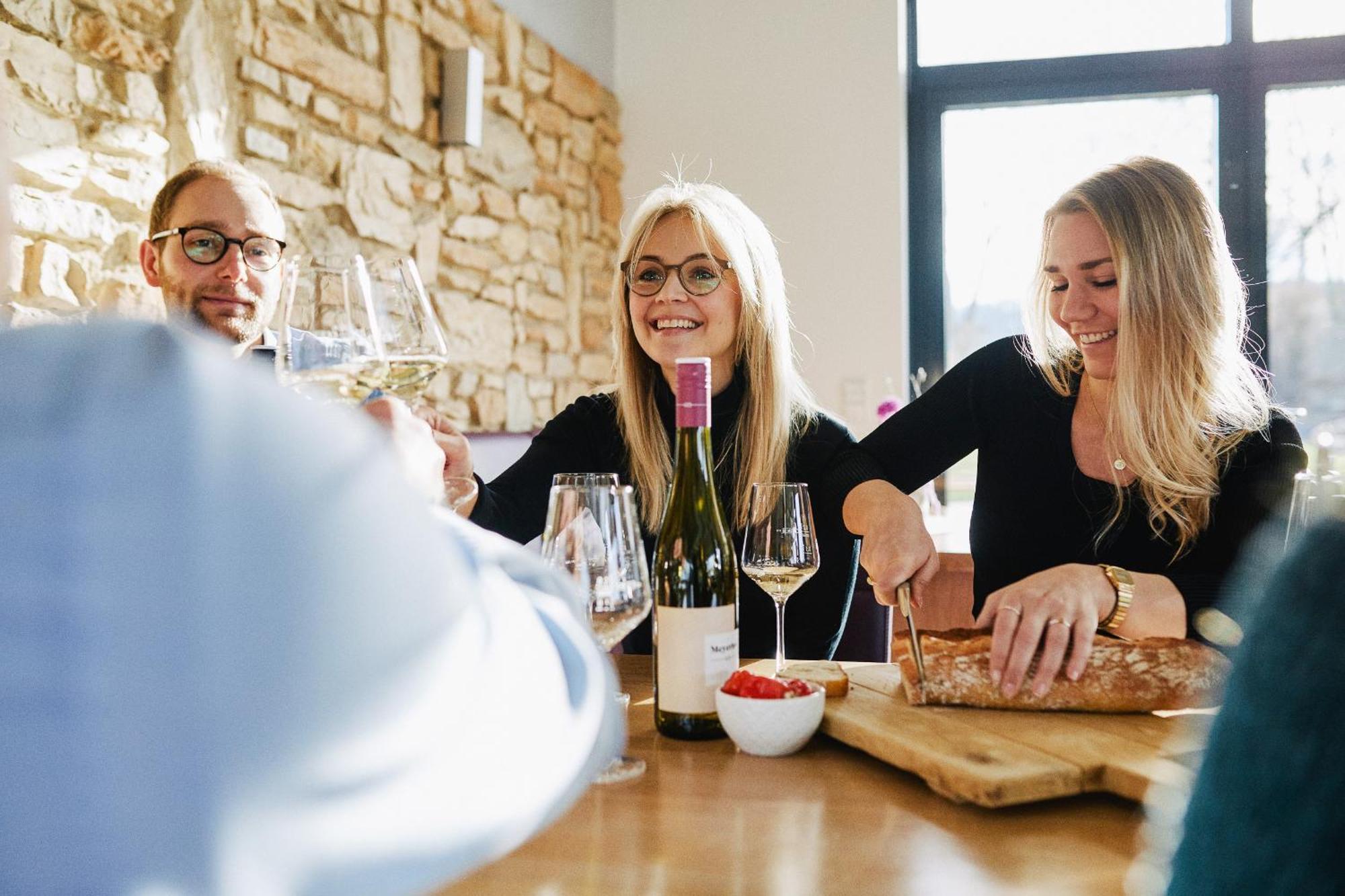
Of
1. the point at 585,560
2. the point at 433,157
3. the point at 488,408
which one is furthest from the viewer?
the point at 488,408

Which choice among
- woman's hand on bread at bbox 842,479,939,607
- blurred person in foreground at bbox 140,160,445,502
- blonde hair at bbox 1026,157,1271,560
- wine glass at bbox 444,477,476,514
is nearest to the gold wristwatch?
woman's hand on bread at bbox 842,479,939,607

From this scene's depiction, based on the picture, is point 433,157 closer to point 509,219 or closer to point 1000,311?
point 509,219

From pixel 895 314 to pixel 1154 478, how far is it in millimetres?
2889

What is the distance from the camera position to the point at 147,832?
0.39 metres

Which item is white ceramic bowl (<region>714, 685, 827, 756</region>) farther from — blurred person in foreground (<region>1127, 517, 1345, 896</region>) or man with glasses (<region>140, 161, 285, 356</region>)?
man with glasses (<region>140, 161, 285, 356</region>)

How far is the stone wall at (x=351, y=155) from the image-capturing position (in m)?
2.03

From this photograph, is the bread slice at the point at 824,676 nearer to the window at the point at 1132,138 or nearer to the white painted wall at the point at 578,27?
the white painted wall at the point at 578,27

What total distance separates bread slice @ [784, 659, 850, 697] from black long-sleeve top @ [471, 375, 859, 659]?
0.38m

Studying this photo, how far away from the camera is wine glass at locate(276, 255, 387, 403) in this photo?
2.63ft

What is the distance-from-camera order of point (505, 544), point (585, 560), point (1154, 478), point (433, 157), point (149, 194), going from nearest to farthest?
1. point (505, 544)
2. point (585, 560)
3. point (1154, 478)
4. point (149, 194)
5. point (433, 157)

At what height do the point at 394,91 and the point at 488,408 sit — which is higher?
the point at 394,91

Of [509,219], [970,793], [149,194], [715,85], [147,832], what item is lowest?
[970,793]

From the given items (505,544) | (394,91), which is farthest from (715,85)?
(505,544)

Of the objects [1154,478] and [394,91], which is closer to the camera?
[1154,478]
